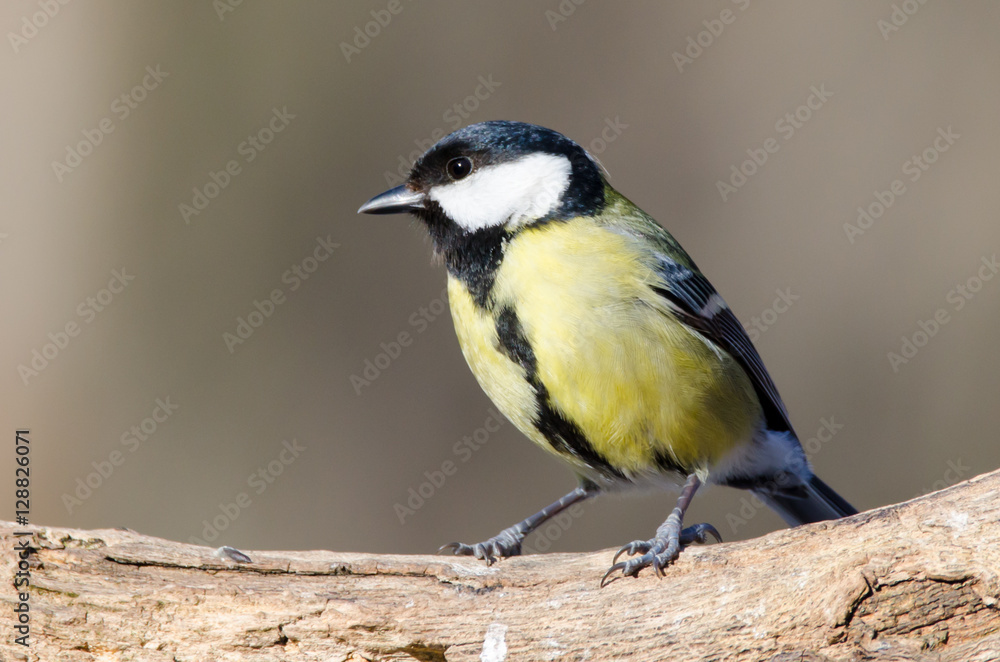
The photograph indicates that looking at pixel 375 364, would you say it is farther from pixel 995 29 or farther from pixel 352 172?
pixel 995 29

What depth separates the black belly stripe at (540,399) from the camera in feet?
8.27

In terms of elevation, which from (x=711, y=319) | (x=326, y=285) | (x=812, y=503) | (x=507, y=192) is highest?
(x=326, y=285)

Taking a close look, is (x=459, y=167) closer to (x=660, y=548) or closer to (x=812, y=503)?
(x=660, y=548)

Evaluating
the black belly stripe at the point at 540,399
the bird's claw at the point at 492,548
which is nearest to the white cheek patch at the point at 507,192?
the black belly stripe at the point at 540,399

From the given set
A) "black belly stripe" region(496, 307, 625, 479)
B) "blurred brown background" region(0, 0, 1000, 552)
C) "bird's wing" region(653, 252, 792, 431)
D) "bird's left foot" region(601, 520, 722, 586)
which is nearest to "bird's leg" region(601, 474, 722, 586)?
"bird's left foot" region(601, 520, 722, 586)

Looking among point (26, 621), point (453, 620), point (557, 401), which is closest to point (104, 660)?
point (26, 621)

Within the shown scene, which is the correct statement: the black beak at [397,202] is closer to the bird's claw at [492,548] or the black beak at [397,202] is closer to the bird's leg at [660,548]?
the bird's claw at [492,548]

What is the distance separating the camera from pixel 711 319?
9.39ft

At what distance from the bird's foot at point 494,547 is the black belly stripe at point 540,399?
358 millimetres

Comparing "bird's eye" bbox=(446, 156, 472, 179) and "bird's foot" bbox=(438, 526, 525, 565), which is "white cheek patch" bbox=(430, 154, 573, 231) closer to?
"bird's eye" bbox=(446, 156, 472, 179)

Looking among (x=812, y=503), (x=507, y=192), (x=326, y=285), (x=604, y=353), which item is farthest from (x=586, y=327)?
(x=326, y=285)

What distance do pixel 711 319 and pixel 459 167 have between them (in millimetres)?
1012

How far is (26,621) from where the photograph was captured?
2047 millimetres

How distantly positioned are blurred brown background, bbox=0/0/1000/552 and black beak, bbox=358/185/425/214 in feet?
5.20
